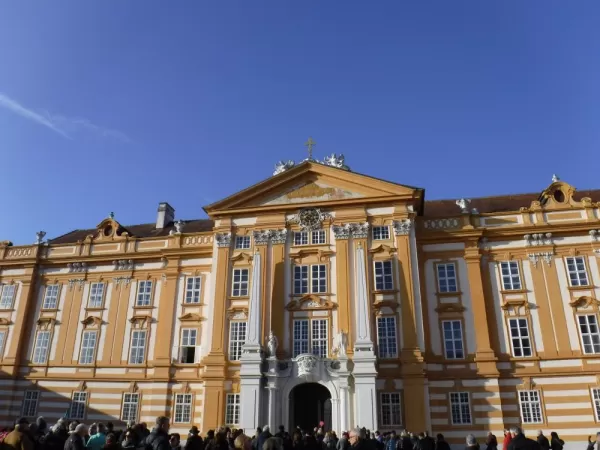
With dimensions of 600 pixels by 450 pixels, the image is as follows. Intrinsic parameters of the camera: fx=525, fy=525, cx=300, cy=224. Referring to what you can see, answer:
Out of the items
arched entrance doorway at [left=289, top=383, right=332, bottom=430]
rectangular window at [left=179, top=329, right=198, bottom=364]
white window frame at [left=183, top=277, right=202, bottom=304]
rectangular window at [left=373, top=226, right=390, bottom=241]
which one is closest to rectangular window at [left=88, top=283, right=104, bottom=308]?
white window frame at [left=183, top=277, right=202, bottom=304]

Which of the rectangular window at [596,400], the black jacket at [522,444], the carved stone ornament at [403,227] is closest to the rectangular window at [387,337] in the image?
the carved stone ornament at [403,227]

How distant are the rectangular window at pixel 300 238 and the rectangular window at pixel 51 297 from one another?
19308 mm

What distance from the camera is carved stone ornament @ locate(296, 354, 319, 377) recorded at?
30094 mm

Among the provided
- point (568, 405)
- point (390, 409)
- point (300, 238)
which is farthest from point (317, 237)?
point (568, 405)

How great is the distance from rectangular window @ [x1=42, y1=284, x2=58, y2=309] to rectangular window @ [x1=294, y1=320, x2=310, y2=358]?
1942 cm

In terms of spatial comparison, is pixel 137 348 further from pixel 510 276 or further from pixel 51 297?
pixel 510 276

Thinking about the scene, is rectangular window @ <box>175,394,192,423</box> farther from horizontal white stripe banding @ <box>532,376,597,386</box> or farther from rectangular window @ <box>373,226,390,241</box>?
horizontal white stripe banding @ <box>532,376,597,386</box>

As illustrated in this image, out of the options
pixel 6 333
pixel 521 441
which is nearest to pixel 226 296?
pixel 6 333

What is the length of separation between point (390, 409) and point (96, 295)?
903 inches

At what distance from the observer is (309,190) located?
36219mm

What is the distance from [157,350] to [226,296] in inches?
249

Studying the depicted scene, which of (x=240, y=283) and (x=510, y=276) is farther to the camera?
(x=240, y=283)

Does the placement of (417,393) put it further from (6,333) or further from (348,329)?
(6,333)

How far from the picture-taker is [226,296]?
34469 mm
